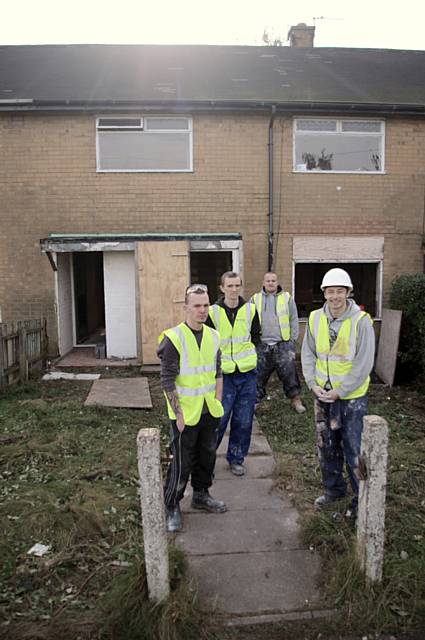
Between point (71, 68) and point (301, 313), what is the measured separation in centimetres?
785

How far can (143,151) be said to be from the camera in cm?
983

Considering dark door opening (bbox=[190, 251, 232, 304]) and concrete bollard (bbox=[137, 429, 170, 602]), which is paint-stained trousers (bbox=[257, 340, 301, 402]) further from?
dark door opening (bbox=[190, 251, 232, 304])

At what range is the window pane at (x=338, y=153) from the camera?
33.1 ft

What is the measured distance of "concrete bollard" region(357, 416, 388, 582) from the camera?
2.83 meters

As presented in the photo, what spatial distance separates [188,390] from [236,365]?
1.00m

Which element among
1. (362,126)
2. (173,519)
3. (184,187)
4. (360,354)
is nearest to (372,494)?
(360,354)

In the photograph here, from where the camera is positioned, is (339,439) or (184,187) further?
(184,187)

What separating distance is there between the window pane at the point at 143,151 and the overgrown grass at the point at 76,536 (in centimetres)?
560

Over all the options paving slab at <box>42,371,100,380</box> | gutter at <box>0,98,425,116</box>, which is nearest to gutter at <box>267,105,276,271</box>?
gutter at <box>0,98,425,116</box>

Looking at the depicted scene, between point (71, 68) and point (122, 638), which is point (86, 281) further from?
point (122, 638)

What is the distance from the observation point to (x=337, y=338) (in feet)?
11.8

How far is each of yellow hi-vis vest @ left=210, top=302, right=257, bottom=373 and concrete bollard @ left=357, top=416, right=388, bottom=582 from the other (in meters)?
1.77

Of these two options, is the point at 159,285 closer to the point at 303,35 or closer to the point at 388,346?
the point at 388,346

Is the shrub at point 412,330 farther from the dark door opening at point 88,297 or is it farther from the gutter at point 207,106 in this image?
the dark door opening at point 88,297
